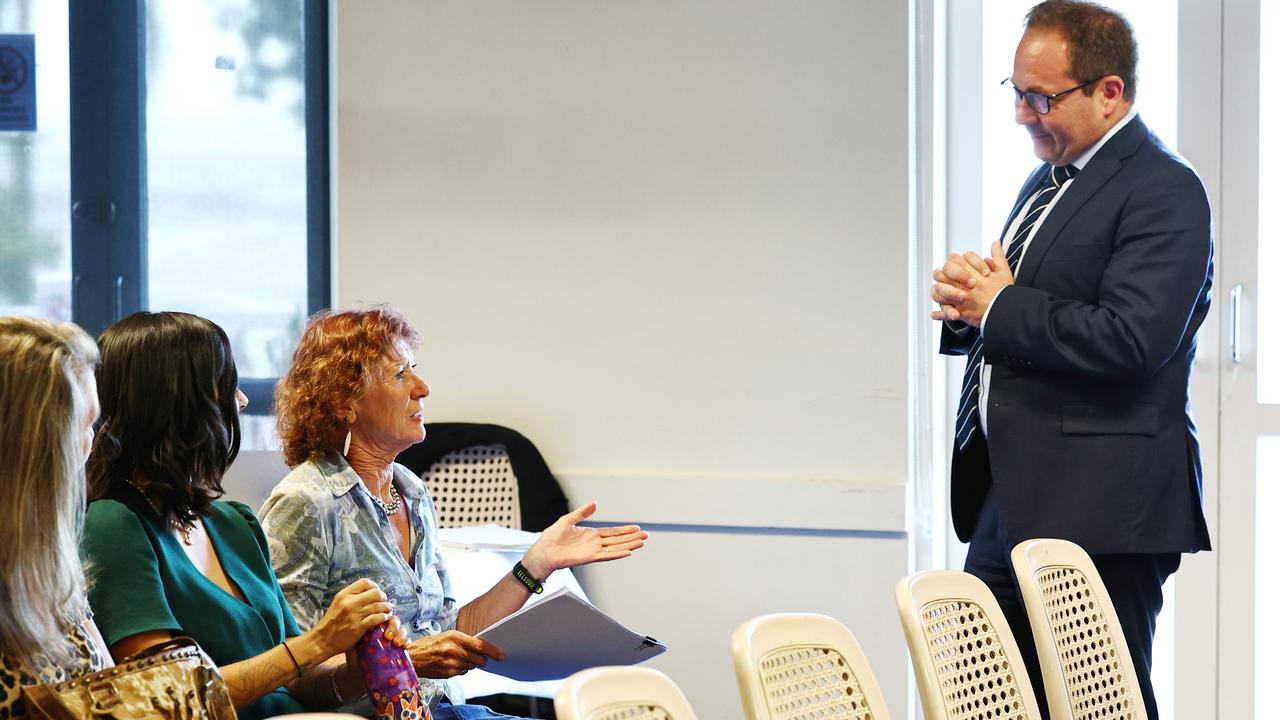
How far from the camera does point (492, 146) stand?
3.46 m

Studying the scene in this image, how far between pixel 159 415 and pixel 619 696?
835 millimetres

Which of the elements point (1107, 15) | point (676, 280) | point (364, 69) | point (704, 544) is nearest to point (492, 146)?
point (364, 69)

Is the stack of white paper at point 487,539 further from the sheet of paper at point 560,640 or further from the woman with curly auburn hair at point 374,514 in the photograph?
the sheet of paper at point 560,640

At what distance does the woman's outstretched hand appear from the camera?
6.70 ft

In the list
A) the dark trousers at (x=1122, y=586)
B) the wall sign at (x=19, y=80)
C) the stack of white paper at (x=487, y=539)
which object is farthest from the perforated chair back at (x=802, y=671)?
the wall sign at (x=19, y=80)

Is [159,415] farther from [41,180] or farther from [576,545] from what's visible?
[41,180]

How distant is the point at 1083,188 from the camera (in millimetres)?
2191

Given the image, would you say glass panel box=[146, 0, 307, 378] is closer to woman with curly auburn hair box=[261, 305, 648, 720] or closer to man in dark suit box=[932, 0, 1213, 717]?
A: woman with curly auburn hair box=[261, 305, 648, 720]

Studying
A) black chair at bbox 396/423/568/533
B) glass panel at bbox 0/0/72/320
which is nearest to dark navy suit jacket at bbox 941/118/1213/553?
black chair at bbox 396/423/568/533

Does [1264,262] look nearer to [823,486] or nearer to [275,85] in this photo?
[823,486]

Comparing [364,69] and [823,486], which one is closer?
[823,486]

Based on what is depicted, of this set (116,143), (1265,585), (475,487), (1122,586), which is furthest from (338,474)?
(1265,585)

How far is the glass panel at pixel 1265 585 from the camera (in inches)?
125

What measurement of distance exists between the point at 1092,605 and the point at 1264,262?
5.65 feet
